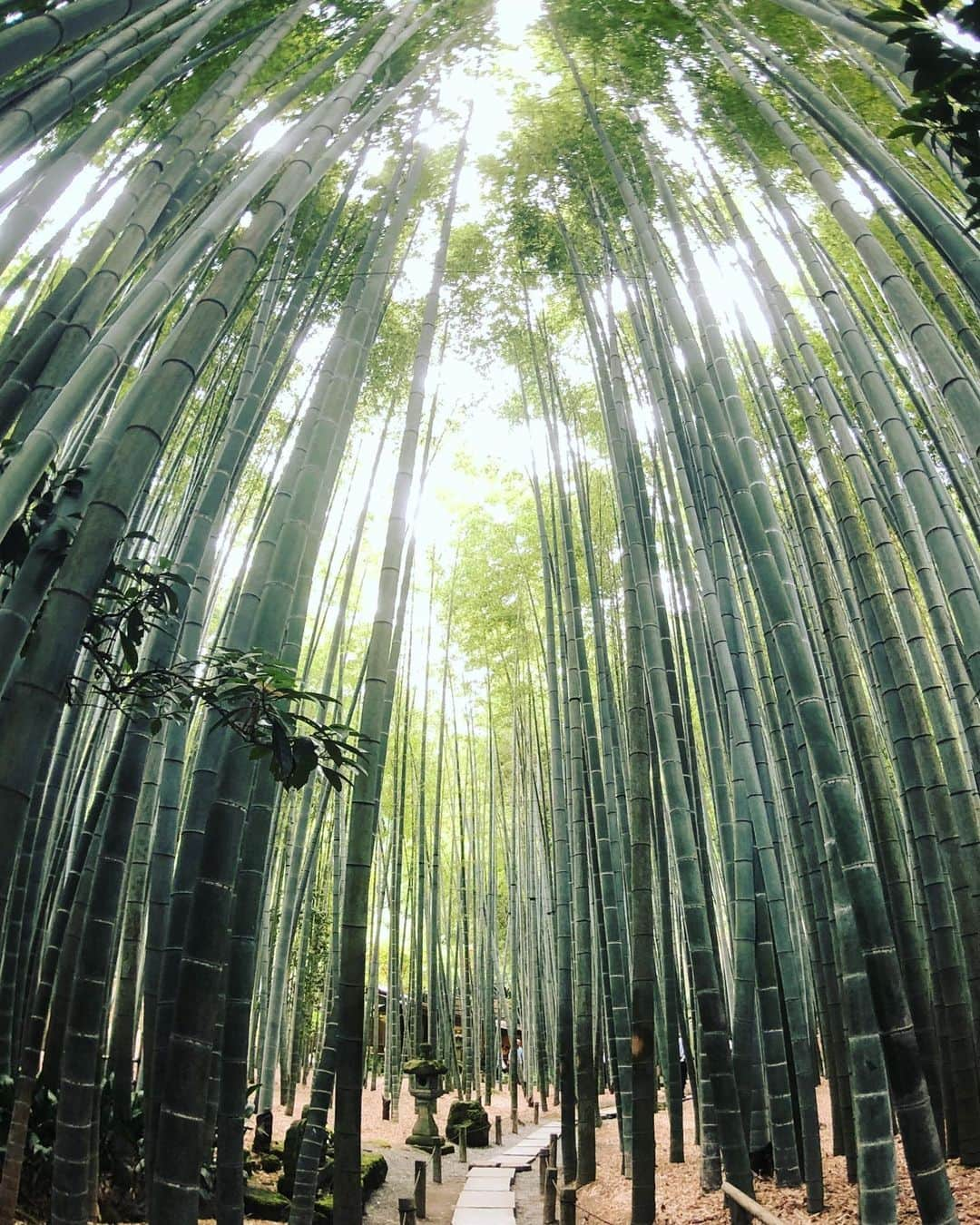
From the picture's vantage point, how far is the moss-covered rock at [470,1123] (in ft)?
21.4

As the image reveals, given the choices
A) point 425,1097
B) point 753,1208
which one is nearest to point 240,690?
point 753,1208

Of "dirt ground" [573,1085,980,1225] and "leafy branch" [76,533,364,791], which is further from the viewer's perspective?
"dirt ground" [573,1085,980,1225]

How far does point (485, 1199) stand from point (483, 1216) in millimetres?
368

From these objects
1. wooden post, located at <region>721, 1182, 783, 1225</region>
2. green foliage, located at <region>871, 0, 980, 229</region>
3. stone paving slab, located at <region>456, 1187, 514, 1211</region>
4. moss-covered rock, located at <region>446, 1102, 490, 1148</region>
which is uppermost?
green foliage, located at <region>871, 0, 980, 229</region>

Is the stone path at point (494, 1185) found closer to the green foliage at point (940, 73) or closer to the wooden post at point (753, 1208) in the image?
the wooden post at point (753, 1208)

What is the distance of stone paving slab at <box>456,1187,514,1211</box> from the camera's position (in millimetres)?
4387

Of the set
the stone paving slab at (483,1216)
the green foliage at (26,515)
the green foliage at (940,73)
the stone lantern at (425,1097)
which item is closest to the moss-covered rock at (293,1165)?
the stone paving slab at (483,1216)

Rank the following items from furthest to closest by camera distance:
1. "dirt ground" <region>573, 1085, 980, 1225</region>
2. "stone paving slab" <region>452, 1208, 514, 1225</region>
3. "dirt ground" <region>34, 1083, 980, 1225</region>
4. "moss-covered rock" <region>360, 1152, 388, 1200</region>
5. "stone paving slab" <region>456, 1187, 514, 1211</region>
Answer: "moss-covered rock" <region>360, 1152, 388, 1200</region> < "stone paving slab" <region>456, 1187, 514, 1211</region> < "stone paving slab" <region>452, 1208, 514, 1225</region> < "dirt ground" <region>34, 1083, 980, 1225</region> < "dirt ground" <region>573, 1085, 980, 1225</region>

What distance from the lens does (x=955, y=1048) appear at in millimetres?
2795

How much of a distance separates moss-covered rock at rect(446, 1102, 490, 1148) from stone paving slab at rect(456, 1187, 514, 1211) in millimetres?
1947

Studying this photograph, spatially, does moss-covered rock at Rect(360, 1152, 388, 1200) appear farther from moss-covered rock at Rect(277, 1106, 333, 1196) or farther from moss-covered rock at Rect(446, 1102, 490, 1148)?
moss-covered rock at Rect(446, 1102, 490, 1148)

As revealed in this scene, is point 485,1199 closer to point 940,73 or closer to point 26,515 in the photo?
point 26,515

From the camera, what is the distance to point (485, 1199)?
4500 mm

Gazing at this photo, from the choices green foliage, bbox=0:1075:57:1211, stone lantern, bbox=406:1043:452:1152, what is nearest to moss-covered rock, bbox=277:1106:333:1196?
green foliage, bbox=0:1075:57:1211
